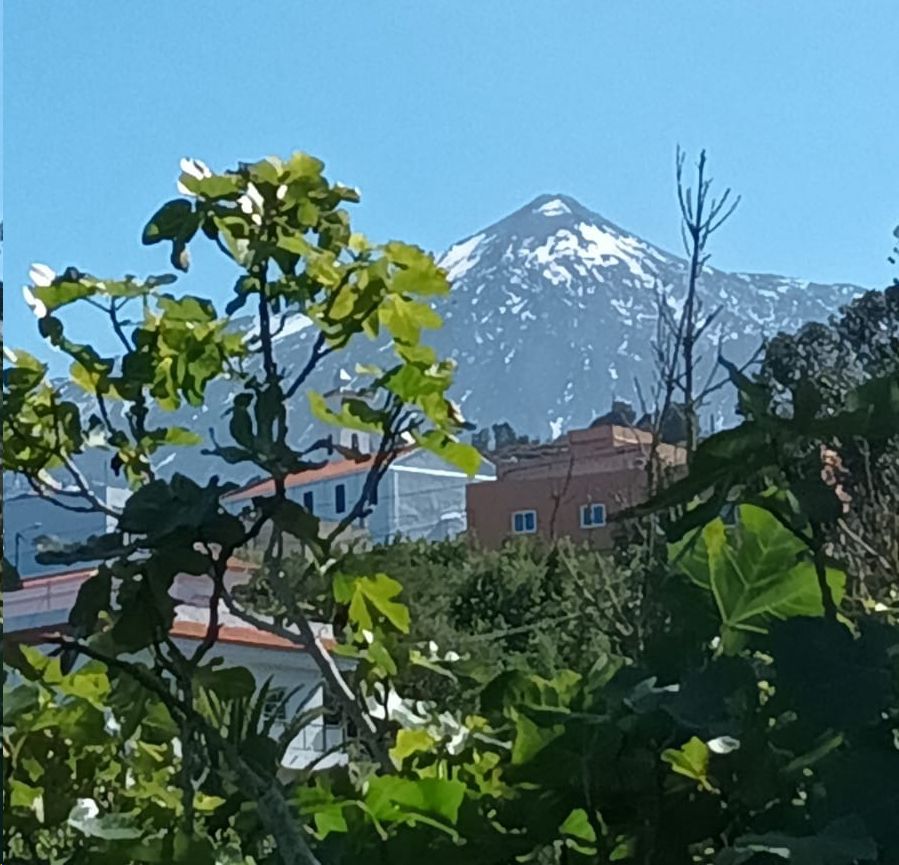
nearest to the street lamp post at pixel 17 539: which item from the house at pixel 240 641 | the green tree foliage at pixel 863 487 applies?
the house at pixel 240 641

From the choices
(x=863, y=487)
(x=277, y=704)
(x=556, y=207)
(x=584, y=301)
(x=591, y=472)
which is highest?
(x=584, y=301)

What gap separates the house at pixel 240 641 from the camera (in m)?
→ 0.73

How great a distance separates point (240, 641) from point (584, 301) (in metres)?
2.35

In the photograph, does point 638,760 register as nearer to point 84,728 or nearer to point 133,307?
point 84,728

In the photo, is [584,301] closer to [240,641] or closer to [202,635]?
[240,641]

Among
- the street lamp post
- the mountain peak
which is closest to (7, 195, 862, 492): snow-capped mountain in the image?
the mountain peak

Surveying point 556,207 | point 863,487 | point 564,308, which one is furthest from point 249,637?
point 564,308

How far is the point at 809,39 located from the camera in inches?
37.3

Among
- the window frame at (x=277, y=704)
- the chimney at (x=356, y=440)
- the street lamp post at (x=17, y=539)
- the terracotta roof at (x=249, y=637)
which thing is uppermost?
the chimney at (x=356, y=440)

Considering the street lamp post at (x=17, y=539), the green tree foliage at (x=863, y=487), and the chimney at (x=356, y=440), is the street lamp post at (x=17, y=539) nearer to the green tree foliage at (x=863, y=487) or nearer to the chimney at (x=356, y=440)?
the chimney at (x=356, y=440)

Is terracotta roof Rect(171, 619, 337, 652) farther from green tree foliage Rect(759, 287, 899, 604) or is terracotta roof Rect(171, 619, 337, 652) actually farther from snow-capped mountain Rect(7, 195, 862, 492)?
green tree foliage Rect(759, 287, 899, 604)

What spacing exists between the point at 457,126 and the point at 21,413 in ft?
1.38

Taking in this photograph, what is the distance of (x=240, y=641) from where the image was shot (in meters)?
1.03

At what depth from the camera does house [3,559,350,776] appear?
0.73m
